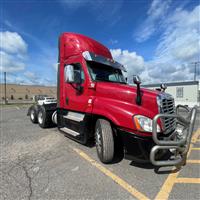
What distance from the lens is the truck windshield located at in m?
4.54

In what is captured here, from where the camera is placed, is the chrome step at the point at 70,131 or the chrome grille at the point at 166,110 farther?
the chrome step at the point at 70,131

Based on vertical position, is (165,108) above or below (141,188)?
above

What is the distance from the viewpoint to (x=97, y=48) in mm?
5387

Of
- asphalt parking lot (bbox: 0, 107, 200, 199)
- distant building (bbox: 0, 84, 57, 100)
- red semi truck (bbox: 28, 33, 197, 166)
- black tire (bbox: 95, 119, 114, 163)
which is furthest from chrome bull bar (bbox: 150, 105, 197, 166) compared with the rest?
distant building (bbox: 0, 84, 57, 100)

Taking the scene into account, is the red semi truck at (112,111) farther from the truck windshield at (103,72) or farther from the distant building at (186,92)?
the distant building at (186,92)

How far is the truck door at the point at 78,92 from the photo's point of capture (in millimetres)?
4504

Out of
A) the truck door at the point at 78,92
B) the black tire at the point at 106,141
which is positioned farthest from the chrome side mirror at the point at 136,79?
the truck door at the point at 78,92

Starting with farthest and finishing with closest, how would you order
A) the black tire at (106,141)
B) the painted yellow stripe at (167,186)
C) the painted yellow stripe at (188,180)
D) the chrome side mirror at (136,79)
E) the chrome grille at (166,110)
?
the black tire at (106,141), the chrome grille at (166,110), the chrome side mirror at (136,79), the painted yellow stripe at (188,180), the painted yellow stripe at (167,186)

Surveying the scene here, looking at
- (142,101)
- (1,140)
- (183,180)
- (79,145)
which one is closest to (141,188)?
(183,180)

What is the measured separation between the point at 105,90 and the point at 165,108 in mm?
1385

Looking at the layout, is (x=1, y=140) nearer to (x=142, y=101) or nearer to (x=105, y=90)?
(x=105, y=90)

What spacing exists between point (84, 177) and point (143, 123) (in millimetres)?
1560

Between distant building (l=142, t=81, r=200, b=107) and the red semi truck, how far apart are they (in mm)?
Result: 21535

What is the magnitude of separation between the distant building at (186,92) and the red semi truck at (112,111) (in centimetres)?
2154
